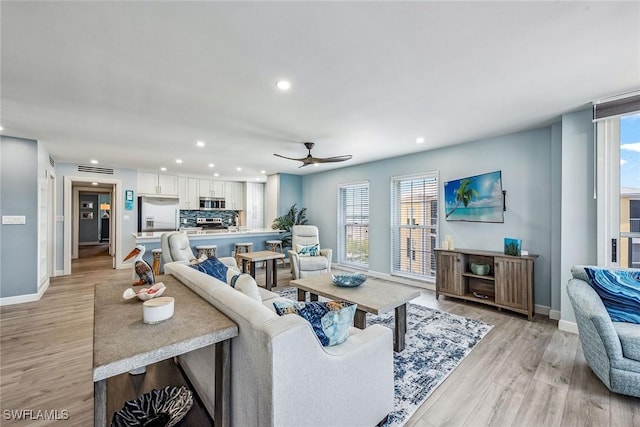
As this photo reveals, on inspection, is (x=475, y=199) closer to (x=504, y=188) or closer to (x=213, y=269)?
(x=504, y=188)

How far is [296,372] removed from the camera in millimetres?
1229

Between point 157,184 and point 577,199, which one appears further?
point 157,184

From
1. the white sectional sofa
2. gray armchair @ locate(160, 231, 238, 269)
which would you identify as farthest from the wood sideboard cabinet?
gray armchair @ locate(160, 231, 238, 269)

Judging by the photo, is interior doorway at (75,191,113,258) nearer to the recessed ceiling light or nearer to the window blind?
the recessed ceiling light

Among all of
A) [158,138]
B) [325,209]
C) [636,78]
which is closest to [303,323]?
[636,78]

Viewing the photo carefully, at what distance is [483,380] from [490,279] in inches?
80.5

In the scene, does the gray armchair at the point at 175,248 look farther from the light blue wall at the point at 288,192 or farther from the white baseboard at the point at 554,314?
the white baseboard at the point at 554,314

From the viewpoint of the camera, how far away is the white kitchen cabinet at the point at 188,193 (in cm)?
784

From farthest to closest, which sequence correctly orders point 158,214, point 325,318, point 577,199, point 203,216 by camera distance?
point 203,216 → point 158,214 → point 577,199 → point 325,318

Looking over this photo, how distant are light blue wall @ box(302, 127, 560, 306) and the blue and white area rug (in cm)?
136

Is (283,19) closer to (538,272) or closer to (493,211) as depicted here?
(493,211)

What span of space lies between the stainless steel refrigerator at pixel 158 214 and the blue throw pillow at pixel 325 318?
697 centimetres

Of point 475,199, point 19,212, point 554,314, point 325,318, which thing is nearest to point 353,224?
point 475,199

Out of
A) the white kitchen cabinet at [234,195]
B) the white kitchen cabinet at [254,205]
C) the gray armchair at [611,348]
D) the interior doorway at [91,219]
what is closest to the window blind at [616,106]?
the gray armchair at [611,348]
